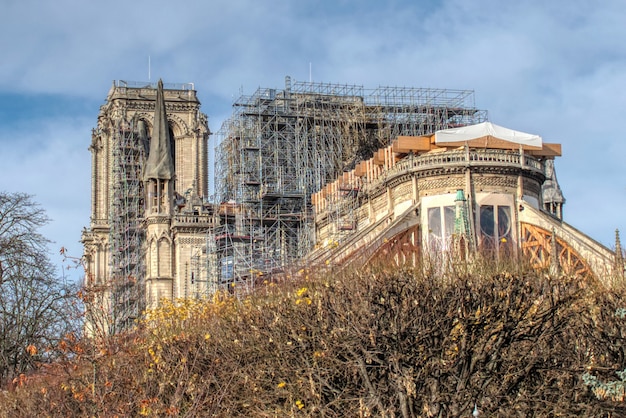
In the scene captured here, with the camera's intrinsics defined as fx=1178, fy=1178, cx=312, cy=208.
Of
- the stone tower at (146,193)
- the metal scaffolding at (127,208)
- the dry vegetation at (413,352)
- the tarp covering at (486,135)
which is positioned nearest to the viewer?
the dry vegetation at (413,352)

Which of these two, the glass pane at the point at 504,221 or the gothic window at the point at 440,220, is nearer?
the gothic window at the point at 440,220

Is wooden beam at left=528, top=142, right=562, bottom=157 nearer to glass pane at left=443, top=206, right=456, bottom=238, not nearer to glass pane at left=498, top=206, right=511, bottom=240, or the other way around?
glass pane at left=498, top=206, right=511, bottom=240

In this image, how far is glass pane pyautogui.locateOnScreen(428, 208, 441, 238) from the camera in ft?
172

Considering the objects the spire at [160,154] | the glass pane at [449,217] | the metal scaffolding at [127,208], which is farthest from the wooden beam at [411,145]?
the metal scaffolding at [127,208]

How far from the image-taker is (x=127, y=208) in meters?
81.8

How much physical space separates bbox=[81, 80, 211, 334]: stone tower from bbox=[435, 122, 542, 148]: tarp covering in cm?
2165

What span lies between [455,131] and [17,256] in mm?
21423

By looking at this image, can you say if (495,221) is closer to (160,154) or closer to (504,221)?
(504,221)

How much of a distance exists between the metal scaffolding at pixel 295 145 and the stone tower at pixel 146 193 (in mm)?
3927

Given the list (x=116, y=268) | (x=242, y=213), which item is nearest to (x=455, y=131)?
(x=242, y=213)

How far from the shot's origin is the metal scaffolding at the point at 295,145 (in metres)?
68.6

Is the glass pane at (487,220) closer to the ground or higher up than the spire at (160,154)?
closer to the ground

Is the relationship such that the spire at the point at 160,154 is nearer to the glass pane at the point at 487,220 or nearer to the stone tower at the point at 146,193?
the stone tower at the point at 146,193

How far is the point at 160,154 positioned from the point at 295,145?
861 centimetres
